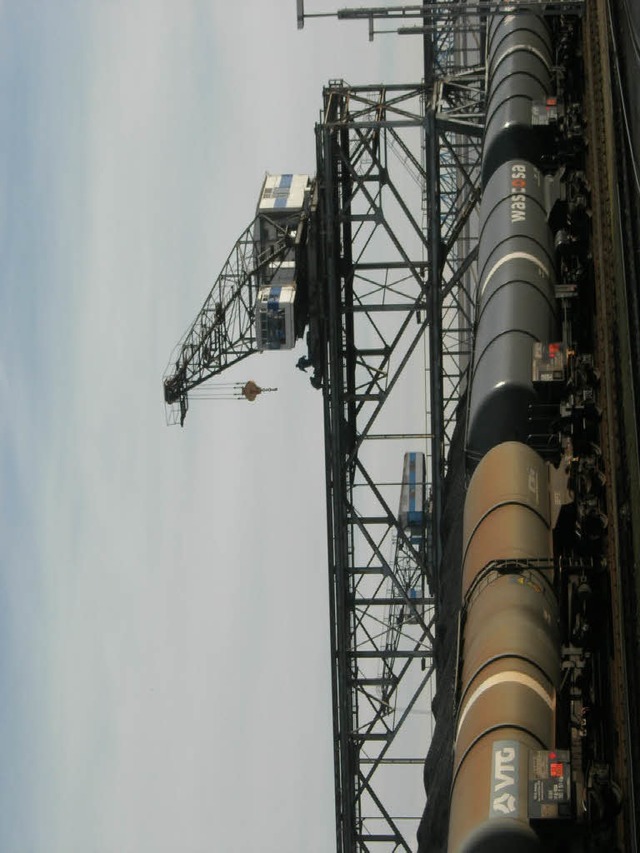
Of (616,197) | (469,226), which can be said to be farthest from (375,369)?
(616,197)

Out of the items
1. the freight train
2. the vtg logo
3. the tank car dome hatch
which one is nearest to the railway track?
the freight train

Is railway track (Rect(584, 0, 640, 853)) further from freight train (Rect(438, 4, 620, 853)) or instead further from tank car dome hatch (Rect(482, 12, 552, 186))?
tank car dome hatch (Rect(482, 12, 552, 186))

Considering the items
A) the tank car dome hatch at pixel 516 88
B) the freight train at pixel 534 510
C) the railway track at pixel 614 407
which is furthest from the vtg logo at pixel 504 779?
the tank car dome hatch at pixel 516 88

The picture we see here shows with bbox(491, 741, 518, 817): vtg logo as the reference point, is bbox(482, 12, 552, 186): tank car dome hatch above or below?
above

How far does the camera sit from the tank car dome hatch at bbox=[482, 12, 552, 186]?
30.2m

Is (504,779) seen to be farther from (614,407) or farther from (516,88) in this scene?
(516,88)

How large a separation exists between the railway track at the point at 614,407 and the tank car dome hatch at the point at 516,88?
141 inches

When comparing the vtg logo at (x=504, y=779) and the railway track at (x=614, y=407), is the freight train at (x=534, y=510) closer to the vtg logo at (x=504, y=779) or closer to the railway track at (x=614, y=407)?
the vtg logo at (x=504, y=779)

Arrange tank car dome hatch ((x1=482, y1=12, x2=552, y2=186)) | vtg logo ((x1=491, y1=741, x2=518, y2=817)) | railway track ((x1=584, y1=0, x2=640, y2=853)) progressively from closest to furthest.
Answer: vtg logo ((x1=491, y1=741, x2=518, y2=817)), railway track ((x1=584, y1=0, x2=640, y2=853)), tank car dome hatch ((x1=482, y1=12, x2=552, y2=186))

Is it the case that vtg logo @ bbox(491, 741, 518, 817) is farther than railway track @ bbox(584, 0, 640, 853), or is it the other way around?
railway track @ bbox(584, 0, 640, 853)

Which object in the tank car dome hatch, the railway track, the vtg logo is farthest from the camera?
the tank car dome hatch

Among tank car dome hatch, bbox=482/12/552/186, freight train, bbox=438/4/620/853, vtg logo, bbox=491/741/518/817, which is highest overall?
tank car dome hatch, bbox=482/12/552/186

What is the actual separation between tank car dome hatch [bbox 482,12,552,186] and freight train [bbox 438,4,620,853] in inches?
1.8

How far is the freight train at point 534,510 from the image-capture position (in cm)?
1739
